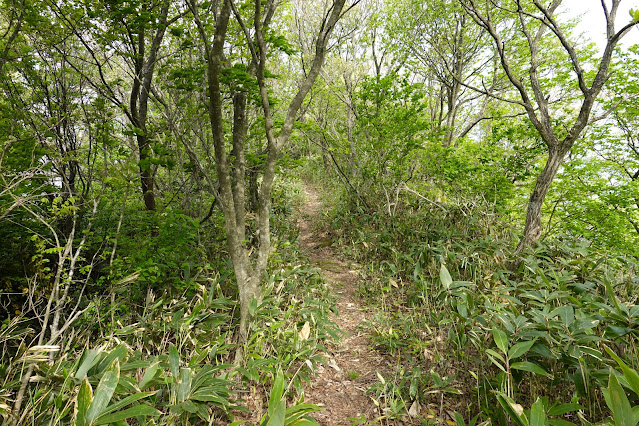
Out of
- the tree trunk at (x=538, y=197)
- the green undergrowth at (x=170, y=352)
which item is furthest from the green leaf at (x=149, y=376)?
the tree trunk at (x=538, y=197)

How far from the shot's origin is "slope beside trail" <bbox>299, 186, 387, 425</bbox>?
7.86ft

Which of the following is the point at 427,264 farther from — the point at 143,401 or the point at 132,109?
the point at 132,109

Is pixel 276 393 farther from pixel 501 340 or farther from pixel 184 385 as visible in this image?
pixel 501 340

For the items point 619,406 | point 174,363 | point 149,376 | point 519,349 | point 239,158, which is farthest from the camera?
point 239,158

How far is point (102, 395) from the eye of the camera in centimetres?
146

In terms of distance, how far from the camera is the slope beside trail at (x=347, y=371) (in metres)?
2.39

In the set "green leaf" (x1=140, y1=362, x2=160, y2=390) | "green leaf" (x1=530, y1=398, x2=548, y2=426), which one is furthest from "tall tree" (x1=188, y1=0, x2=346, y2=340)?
"green leaf" (x1=530, y1=398, x2=548, y2=426)

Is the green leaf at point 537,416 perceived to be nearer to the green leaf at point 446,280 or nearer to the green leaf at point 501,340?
the green leaf at point 501,340

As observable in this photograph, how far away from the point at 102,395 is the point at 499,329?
2378 millimetres

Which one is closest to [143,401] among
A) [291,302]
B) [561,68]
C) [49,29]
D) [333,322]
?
[291,302]

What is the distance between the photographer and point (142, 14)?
287cm

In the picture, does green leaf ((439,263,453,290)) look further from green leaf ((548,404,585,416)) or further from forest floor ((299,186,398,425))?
forest floor ((299,186,398,425))

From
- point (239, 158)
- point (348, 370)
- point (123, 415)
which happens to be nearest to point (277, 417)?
point (123, 415)

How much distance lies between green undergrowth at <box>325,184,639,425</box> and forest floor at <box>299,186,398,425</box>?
0.47 feet
